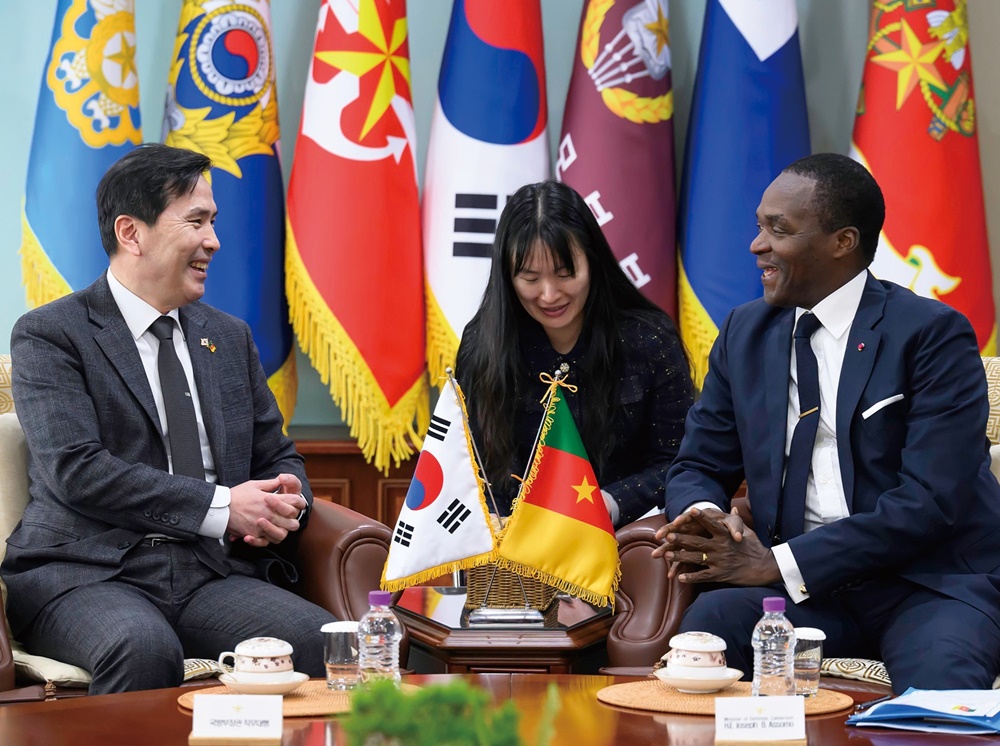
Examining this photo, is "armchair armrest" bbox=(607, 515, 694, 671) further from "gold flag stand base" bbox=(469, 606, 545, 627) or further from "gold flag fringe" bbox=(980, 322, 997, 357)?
"gold flag fringe" bbox=(980, 322, 997, 357)

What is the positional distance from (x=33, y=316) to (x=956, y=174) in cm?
276

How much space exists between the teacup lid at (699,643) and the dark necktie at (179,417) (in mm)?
1204

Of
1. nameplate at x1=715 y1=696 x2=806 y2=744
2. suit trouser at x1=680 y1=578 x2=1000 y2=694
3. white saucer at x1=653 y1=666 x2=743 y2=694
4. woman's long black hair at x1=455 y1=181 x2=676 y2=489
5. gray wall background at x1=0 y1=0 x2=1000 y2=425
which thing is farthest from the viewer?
gray wall background at x1=0 y1=0 x2=1000 y2=425

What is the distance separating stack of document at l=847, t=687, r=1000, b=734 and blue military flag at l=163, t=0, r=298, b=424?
267 cm

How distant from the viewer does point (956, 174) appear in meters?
3.99

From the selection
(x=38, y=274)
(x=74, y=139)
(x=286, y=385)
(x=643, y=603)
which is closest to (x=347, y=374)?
(x=286, y=385)

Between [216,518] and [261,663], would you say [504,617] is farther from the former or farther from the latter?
[261,663]

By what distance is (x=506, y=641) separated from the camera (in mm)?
2541

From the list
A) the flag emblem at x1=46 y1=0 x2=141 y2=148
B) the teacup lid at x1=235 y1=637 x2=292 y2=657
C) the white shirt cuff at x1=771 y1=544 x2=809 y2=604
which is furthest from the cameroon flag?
the flag emblem at x1=46 y1=0 x2=141 y2=148

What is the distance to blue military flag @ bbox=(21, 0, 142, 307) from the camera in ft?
13.0

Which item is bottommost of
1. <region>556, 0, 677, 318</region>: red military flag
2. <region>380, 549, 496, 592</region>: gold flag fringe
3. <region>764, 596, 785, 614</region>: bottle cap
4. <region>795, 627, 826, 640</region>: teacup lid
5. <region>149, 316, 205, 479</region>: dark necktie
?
<region>795, 627, 826, 640</region>: teacup lid

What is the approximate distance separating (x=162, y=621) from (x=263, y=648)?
0.61 metres

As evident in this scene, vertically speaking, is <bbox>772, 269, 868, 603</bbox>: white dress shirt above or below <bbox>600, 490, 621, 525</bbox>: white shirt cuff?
above

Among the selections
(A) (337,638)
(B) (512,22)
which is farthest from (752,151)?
(A) (337,638)
